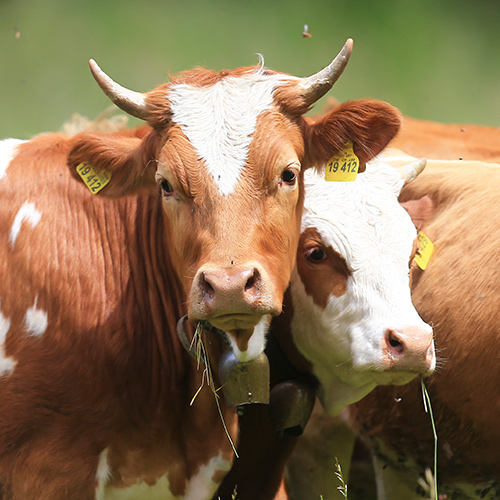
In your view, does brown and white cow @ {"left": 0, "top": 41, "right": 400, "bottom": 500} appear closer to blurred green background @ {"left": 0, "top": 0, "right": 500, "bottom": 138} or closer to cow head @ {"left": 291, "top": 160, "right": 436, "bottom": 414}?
cow head @ {"left": 291, "top": 160, "right": 436, "bottom": 414}

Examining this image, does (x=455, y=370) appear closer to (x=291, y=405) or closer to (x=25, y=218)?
(x=291, y=405)

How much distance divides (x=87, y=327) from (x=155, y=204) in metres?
0.68

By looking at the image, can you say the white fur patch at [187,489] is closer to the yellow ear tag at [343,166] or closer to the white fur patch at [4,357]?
the white fur patch at [4,357]

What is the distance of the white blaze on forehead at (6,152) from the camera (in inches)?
158

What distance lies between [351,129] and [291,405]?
1375 millimetres

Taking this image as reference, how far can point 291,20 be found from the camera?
50.4 ft

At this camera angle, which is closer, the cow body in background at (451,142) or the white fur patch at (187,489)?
the white fur patch at (187,489)

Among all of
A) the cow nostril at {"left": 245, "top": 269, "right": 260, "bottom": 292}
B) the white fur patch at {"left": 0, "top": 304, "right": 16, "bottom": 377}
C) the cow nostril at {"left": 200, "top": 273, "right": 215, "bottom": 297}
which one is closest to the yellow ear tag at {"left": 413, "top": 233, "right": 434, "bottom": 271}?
the cow nostril at {"left": 245, "top": 269, "right": 260, "bottom": 292}

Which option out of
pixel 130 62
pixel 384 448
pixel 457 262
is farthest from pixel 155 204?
pixel 130 62

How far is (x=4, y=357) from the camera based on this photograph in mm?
3709

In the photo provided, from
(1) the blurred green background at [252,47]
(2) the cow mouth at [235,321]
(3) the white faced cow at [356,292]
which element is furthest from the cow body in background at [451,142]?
(1) the blurred green background at [252,47]

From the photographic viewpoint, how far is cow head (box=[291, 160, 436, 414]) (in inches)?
147

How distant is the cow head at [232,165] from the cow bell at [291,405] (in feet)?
1.97

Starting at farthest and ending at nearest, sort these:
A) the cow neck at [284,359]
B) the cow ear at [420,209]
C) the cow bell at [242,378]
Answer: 1. the cow ear at [420,209]
2. the cow neck at [284,359]
3. the cow bell at [242,378]
